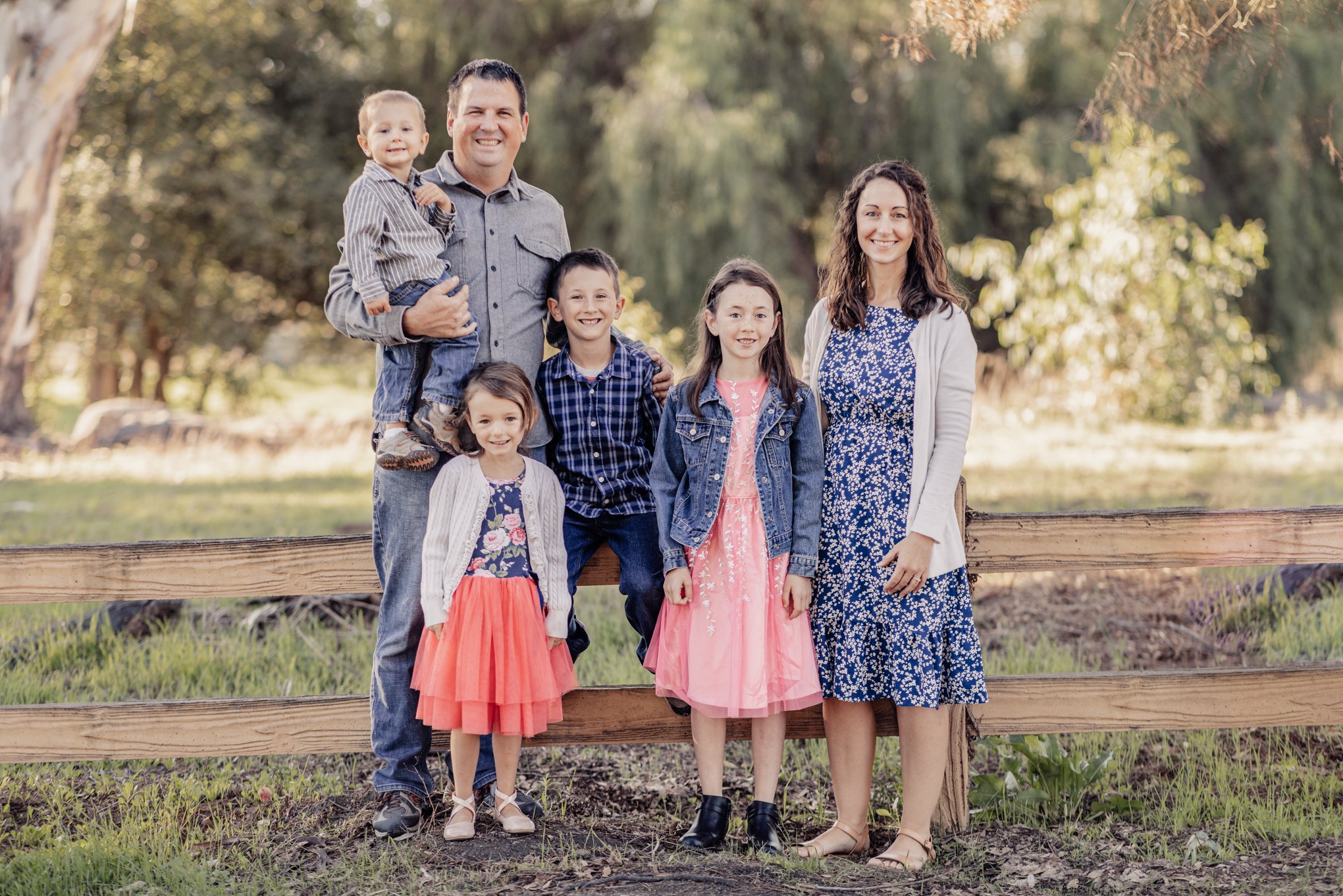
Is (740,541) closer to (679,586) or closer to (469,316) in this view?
(679,586)

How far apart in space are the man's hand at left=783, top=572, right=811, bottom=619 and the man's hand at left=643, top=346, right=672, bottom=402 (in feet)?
2.21

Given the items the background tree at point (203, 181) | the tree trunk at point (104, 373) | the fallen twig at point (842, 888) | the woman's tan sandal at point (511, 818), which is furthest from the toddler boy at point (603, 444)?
the tree trunk at point (104, 373)

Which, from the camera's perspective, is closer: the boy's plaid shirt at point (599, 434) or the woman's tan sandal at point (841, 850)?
the woman's tan sandal at point (841, 850)

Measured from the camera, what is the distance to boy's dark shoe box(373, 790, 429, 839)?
3332 mm

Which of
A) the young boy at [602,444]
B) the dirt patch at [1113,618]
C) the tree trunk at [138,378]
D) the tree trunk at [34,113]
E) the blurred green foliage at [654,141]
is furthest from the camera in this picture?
the tree trunk at [138,378]

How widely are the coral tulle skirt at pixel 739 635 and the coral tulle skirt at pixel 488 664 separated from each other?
387 millimetres

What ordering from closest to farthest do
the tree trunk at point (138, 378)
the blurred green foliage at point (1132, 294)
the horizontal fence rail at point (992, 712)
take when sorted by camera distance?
the horizontal fence rail at point (992, 712)
the blurred green foliage at point (1132, 294)
the tree trunk at point (138, 378)

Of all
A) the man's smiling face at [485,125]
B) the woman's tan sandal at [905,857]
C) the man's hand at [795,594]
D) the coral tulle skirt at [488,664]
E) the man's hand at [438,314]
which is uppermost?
the man's smiling face at [485,125]

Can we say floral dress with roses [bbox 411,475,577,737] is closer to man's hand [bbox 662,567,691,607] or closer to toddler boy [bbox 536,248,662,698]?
toddler boy [bbox 536,248,662,698]

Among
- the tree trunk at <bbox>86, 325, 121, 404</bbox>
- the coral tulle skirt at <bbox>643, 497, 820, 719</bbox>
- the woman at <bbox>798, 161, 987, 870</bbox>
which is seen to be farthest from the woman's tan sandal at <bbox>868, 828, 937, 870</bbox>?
the tree trunk at <bbox>86, 325, 121, 404</bbox>

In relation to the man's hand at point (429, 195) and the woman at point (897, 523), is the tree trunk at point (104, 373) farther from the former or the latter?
the woman at point (897, 523)

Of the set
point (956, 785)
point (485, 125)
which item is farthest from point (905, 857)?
point (485, 125)

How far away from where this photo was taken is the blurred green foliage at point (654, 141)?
1493 centimetres

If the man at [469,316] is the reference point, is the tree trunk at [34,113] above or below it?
above
